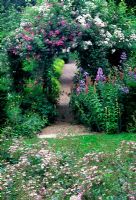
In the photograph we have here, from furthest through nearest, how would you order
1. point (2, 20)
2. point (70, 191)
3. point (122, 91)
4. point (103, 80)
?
1. point (2, 20)
2. point (103, 80)
3. point (122, 91)
4. point (70, 191)

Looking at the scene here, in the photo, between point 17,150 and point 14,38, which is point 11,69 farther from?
point 17,150

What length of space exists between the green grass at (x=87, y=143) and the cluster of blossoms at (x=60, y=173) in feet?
1.41

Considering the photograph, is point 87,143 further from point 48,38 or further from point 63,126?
point 48,38

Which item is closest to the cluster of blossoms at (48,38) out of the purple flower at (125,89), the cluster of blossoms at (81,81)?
the cluster of blossoms at (81,81)

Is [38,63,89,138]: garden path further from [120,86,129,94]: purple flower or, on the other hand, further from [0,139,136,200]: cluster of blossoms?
[0,139,136,200]: cluster of blossoms

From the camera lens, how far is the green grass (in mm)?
7980

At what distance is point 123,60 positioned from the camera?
14141 millimetres

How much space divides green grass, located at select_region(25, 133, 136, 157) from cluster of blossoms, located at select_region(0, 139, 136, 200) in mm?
431

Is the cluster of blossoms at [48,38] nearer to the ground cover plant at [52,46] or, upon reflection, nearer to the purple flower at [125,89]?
the ground cover plant at [52,46]

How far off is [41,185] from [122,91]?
5746 millimetres

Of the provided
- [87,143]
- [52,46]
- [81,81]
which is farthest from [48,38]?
[87,143]

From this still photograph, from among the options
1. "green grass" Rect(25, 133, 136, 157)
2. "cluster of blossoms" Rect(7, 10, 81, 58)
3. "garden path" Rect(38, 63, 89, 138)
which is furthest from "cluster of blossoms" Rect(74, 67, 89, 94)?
"green grass" Rect(25, 133, 136, 157)

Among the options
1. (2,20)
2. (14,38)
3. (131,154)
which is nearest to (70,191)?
(131,154)

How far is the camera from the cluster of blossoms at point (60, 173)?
18.6ft
